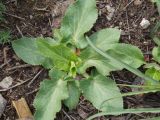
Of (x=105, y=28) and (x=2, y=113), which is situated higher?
(x=105, y=28)

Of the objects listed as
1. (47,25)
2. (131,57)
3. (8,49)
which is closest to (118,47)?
(131,57)

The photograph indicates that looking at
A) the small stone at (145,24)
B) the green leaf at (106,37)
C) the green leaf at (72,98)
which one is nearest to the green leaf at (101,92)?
the green leaf at (72,98)

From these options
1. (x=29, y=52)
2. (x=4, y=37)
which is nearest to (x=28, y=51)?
(x=29, y=52)

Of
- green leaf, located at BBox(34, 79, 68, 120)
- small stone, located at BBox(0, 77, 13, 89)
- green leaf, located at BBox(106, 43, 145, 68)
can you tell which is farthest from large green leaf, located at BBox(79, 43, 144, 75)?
small stone, located at BBox(0, 77, 13, 89)

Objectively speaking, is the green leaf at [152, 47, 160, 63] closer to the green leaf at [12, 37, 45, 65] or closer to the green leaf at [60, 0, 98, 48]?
the green leaf at [60, 0, 98, 48]

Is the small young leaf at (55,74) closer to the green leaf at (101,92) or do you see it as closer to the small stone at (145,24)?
the green leaf at (101,92)

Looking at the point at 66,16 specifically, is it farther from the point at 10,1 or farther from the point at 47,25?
the point at 10,1
